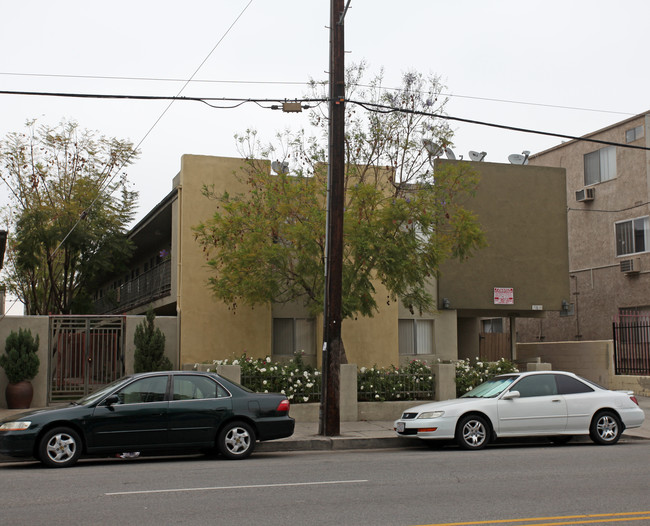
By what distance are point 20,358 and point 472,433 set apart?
1138cm

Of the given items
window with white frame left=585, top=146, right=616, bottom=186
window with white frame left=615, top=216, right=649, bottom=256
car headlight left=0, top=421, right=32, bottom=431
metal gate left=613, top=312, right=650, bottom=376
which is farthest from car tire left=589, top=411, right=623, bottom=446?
window with white frame left=585, top=146, right=616, bottom=186

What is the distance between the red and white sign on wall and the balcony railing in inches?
397

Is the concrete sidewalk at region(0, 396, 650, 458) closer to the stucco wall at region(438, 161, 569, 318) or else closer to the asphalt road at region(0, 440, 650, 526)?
the asphalt road at region(0, 440, 650, 526)

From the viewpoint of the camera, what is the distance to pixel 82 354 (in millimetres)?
20266

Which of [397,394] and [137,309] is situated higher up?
[137,309]

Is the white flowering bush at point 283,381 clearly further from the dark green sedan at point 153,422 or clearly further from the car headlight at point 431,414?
the dark green sedan at point 153,422

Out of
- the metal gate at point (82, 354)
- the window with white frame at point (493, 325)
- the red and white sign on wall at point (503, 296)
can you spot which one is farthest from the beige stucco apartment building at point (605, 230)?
the metal gate at point (82, 354)

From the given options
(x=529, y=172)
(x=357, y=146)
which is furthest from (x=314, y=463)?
(x=529, y=172)

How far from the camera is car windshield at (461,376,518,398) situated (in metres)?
14.1

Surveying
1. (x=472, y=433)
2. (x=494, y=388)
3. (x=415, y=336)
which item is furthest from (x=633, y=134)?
(x=472, y=433)

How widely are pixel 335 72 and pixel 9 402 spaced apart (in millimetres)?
11167

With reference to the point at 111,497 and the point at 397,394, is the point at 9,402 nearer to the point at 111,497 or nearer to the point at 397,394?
the point at 397,394

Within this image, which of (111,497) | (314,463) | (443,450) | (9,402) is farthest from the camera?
(9,402)

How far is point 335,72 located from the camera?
610 inches
